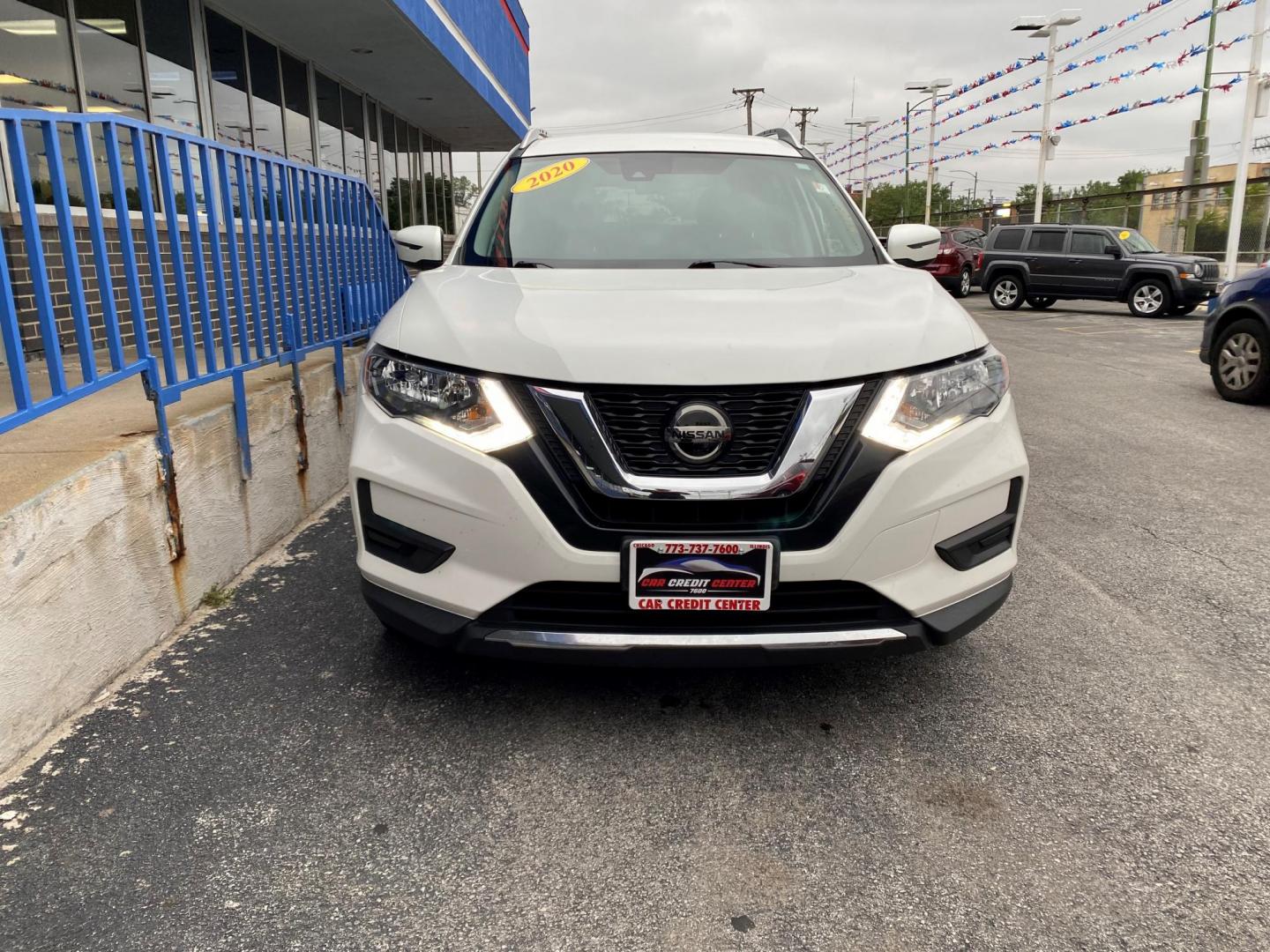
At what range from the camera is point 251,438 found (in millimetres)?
3895

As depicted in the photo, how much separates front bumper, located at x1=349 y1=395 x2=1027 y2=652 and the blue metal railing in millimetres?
1006

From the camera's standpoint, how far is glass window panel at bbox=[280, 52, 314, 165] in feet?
38.2

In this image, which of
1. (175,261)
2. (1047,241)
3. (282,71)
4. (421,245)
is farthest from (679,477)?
(1047,241)

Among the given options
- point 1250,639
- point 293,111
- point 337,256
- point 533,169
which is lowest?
point 1250,639

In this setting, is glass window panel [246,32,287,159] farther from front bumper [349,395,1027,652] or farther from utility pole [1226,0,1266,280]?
utility pole [1226,0,1266,280]

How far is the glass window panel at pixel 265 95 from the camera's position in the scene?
34.8 ft

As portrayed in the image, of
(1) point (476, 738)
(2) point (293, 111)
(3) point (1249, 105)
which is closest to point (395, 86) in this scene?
(2) point (293, 111)

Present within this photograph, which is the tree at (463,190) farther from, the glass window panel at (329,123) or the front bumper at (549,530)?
the front bumper at (549,530)

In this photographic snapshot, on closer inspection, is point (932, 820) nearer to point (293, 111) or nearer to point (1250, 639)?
point (1250, 639)

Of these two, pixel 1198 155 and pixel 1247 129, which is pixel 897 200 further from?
pixel 1247 129

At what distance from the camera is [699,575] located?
225cm

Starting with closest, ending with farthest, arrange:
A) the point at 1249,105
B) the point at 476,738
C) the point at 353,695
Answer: the point at 476,738 → the point at 353,695 → the point at 1249,105

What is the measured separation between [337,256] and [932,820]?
443cm

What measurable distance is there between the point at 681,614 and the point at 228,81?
1011 cm
